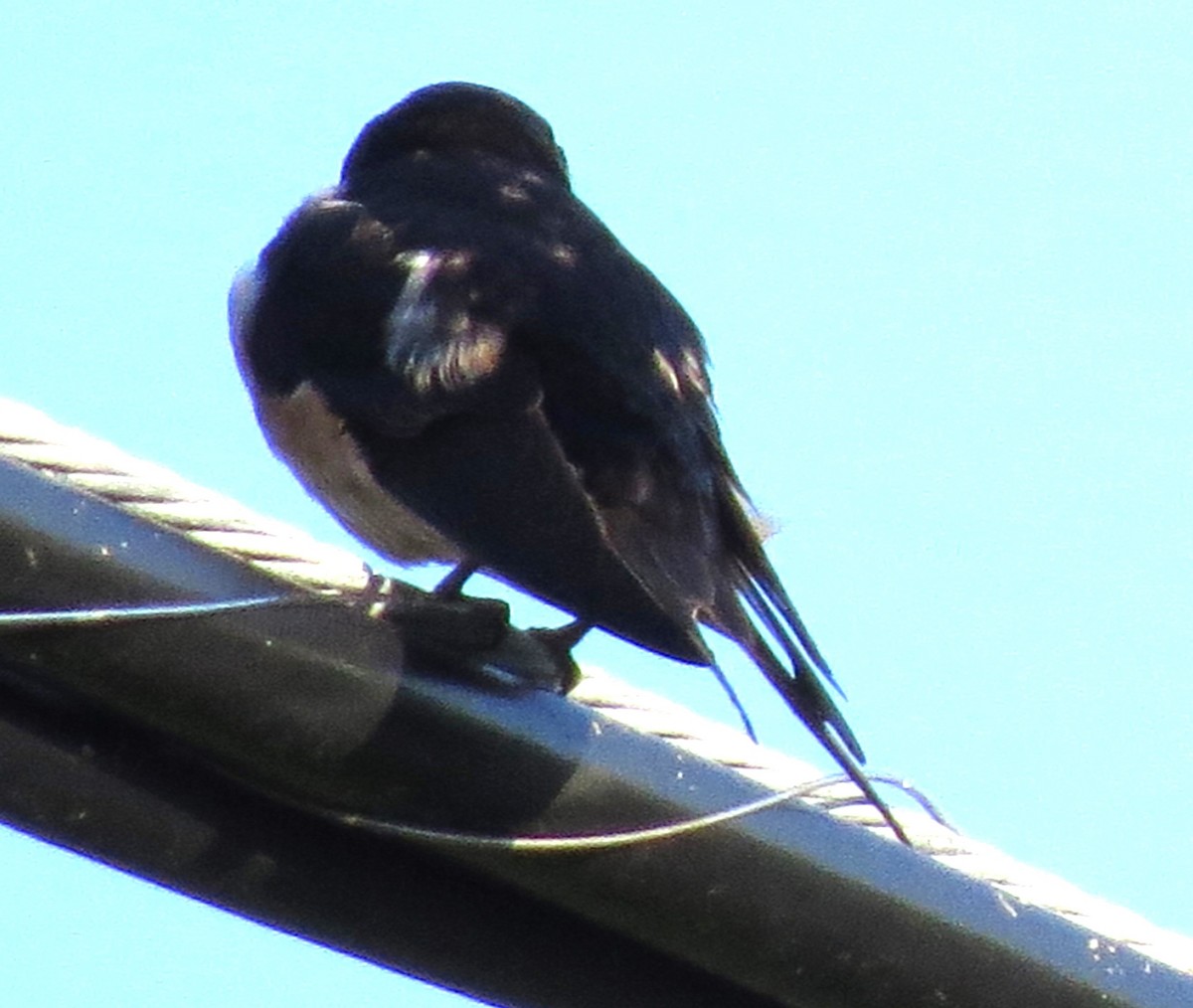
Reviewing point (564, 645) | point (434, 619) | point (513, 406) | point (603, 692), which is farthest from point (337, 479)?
point (434, 619)

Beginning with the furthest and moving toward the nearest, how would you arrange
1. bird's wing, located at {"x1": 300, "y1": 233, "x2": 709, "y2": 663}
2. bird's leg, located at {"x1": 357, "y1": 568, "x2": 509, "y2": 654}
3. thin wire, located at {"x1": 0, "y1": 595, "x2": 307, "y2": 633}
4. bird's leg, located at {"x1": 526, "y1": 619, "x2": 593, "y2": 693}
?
bird's wing, located at {"x1": 300, "y1": 233, "x2": 709, "y2": 663} → bird's leg, located at {"x1": 526, "y1": 619, "x2": 593, "y2": 693} → bird's leg, located at {"x1": 357, "y1": 568, "x2": 509, "y2": 654} → thin wire, located at {"x1": 0, "y1": 595, "x2": 307, "y2": 633}

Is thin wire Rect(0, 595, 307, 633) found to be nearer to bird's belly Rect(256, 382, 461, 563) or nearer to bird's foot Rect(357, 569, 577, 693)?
bird's foot Rect(357, 569, 577, 693)

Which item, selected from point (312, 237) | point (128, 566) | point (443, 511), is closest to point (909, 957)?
point (128, 566)

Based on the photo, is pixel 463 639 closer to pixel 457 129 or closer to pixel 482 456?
pixel 482 456

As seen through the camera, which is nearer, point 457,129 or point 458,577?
point 458,577

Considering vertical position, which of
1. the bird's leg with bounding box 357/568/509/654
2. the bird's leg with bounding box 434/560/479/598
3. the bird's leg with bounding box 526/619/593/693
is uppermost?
the bird's leg with bounding box 357/568/509/654

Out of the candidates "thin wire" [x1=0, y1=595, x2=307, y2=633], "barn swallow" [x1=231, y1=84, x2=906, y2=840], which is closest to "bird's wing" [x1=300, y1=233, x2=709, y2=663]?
"barn swallow" [x1=231, y1=84, x2=906, y2=840]

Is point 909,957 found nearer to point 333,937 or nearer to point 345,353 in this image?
point 333,937

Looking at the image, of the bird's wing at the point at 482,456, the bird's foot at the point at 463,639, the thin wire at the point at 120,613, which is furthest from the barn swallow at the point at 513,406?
the thin wire at the point at 120,613
